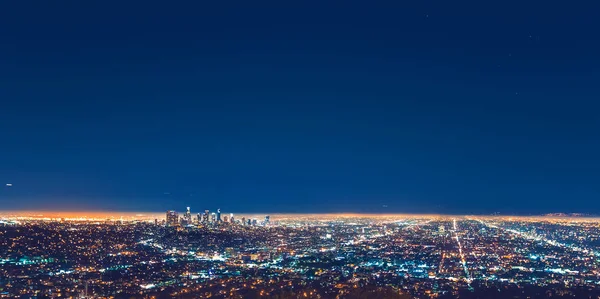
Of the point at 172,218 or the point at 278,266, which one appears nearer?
the point at 278,266

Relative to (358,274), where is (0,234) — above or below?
above

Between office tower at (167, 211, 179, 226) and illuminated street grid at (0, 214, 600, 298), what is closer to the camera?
illuminated street grid at (0, 214, 600, 298)

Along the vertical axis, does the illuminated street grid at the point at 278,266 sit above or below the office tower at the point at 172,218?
below

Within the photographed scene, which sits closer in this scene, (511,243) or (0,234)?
(0,234)

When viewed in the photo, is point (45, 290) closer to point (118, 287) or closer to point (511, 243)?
point (118, 287)

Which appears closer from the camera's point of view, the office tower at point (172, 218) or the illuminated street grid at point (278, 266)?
the illuminated street grid at point (278, 266)

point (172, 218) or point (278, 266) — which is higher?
point (172, 218)

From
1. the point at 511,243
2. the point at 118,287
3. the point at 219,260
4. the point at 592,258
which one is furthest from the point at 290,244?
the point at 118,287

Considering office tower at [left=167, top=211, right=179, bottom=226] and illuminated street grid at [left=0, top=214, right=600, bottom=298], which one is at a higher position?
Result: office tower at [left=167, top=211, right=179, bottom=226]
